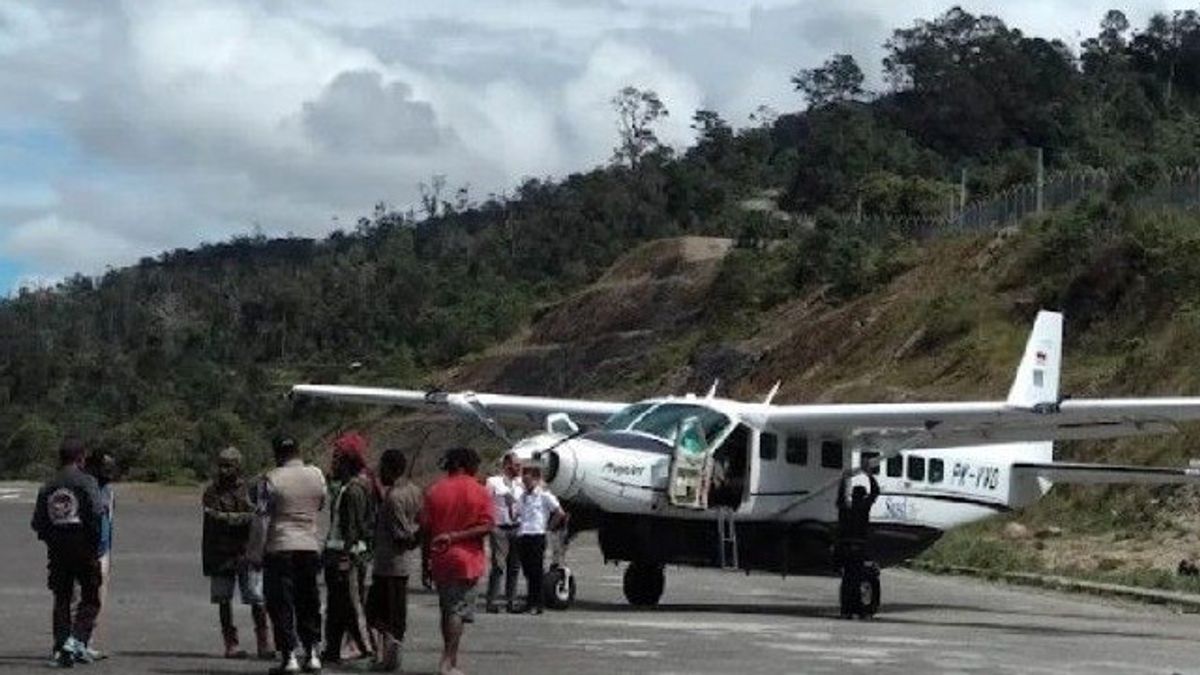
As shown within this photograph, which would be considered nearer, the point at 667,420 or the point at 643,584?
the point at 667,420

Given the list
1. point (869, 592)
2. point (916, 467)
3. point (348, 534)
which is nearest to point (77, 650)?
point (348, 534)

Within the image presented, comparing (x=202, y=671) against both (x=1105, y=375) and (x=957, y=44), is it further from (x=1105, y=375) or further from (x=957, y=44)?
(x=957, y=44)

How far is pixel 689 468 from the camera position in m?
25.2

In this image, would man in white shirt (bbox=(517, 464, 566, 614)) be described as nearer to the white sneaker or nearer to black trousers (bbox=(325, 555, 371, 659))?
black trousers (bbox=(325, 555, 371, 659))

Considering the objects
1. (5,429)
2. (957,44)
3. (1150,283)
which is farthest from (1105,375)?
(957,44)

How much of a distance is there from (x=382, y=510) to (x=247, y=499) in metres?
1.76

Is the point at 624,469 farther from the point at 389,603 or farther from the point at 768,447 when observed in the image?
the point at 389,603

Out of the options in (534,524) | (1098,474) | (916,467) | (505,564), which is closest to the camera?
(534,524)

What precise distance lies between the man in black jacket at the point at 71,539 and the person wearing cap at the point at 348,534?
1679mm

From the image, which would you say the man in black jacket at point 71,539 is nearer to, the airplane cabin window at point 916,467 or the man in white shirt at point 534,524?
the man in white shirt at point 534,524

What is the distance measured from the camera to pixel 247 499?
17.7 m

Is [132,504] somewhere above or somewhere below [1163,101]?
below

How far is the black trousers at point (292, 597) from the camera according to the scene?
15.8 m

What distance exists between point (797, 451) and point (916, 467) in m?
2.26
